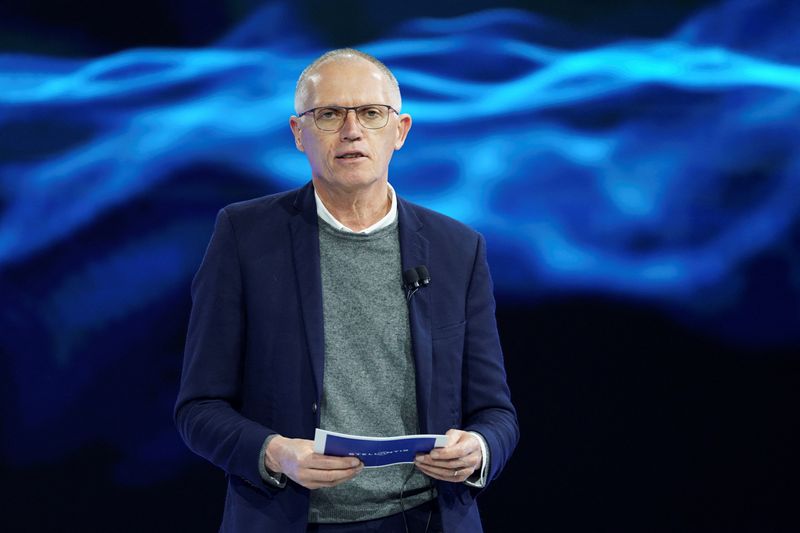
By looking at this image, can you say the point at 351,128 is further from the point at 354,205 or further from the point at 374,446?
the point at 374,446

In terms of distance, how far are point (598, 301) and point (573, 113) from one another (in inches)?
30.9

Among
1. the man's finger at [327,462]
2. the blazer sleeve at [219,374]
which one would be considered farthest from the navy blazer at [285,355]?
the man's finger at [327,462]

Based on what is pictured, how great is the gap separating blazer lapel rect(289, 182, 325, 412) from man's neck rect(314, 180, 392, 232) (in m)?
0.04

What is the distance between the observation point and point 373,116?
6.71 feet

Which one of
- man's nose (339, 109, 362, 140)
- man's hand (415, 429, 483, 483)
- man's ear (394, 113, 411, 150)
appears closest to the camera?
man's hand (415, 429, 483, 483)

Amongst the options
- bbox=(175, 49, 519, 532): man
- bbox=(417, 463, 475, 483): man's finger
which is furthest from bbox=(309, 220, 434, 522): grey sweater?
bbox=(417, 463, 475, 483): man's finger

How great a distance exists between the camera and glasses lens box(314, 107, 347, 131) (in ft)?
6.61

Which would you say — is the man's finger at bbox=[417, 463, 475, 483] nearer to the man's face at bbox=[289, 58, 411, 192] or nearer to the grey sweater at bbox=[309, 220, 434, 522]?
the grey sweater at bbox=[309, 220, 434, 522]

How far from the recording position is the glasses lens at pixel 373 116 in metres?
2.03

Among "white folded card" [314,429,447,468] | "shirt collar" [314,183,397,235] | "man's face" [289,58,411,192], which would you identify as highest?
"man's face" [289,58,411,192]

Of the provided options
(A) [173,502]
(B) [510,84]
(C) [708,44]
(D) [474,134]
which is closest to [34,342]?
(A) [173,502]

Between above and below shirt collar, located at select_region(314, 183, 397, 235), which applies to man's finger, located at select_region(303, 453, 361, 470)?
below

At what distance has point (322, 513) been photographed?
1.87 meters

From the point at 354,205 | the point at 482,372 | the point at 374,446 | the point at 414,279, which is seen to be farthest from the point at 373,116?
the point at 374,446
